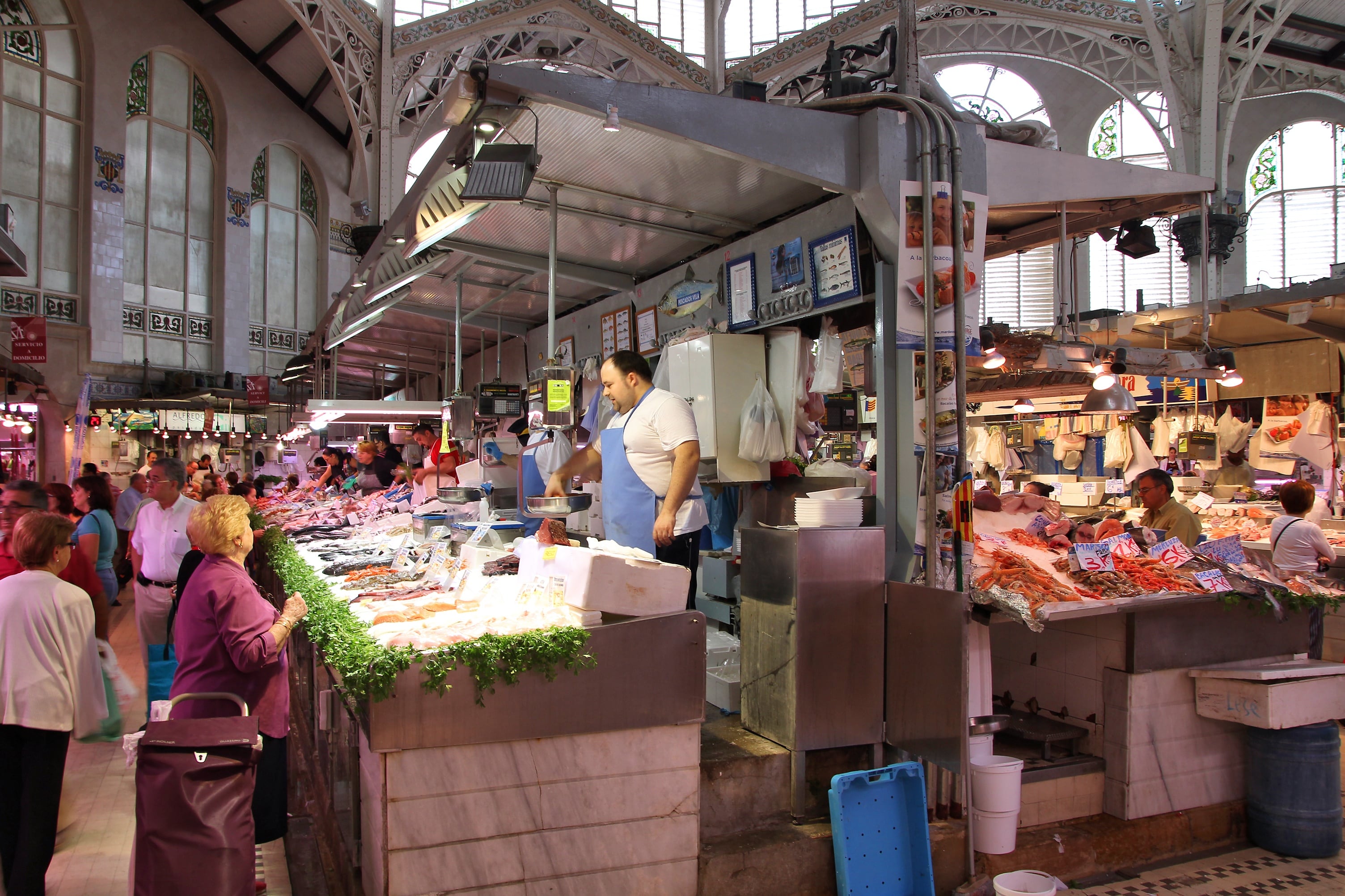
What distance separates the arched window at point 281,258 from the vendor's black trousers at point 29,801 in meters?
18.6

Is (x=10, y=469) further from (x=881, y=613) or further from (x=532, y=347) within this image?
(x=881, y=613)

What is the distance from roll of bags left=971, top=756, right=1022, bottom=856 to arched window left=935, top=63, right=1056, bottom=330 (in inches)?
579

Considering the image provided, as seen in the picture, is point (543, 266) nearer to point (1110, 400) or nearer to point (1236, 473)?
point (1110, 400)

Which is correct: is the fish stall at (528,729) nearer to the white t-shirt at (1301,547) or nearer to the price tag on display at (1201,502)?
the white t-shirt at (1301,547)

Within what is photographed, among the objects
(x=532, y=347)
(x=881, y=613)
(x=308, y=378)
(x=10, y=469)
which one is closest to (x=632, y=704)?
(x=881, y=613)

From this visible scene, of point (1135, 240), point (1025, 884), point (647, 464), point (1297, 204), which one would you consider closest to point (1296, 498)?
point (1135, 240)

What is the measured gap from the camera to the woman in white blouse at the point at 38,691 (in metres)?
3.22

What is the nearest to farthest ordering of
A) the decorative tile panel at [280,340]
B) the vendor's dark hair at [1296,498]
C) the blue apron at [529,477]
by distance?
the vendor's dark hair at [1296,498], the blue apron at [529,477], the decorative tile panel at [280,340]

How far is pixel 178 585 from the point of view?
15.5 ft

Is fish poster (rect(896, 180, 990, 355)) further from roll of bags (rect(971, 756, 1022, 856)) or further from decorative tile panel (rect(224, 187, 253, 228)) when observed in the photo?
decorative tile panel (rect(224, 187, 253, 228))

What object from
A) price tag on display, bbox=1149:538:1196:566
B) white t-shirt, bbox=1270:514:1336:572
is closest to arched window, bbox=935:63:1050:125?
white t-shirt, bbox=1270:514:1336:572

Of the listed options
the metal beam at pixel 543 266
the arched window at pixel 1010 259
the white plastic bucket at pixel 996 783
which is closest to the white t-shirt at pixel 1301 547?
the white plastic bucket at pixel 996 783

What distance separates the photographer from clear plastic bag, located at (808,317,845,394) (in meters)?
4.96

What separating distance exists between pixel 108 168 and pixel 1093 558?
19.1 m
